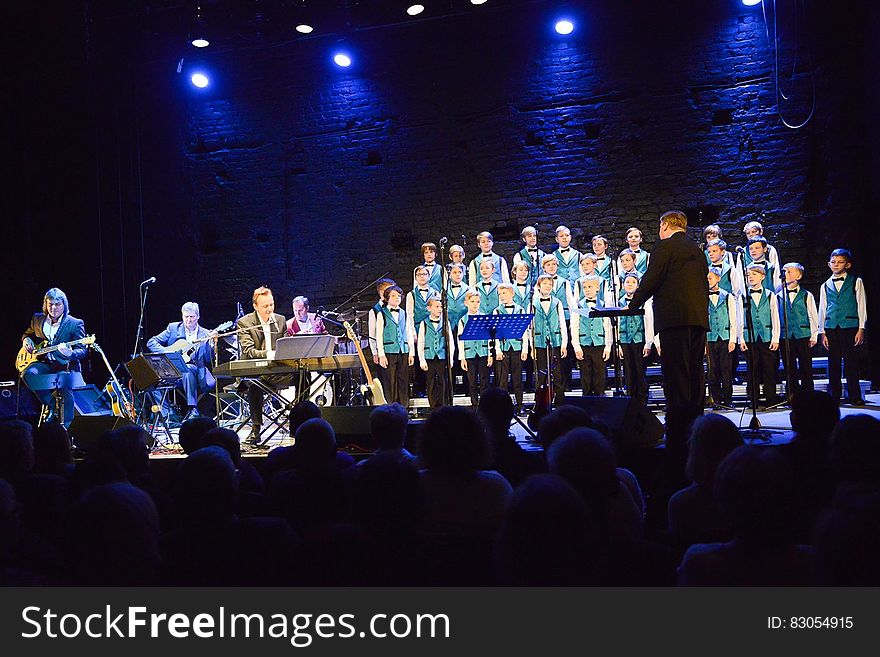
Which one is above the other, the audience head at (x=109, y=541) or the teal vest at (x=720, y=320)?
the teal vest at (x=720, y=320)

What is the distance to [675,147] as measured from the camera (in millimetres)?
10281

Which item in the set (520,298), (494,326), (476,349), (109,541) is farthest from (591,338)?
Answer: (109,541)

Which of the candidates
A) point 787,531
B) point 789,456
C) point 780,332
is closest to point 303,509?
point 787,531

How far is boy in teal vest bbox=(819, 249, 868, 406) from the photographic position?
8023 mm

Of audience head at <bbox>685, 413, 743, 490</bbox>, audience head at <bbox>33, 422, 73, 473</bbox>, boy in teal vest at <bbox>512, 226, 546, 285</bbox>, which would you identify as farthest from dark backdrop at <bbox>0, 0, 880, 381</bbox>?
audience head at <bbox>685, 413, 743, 490</bbox>

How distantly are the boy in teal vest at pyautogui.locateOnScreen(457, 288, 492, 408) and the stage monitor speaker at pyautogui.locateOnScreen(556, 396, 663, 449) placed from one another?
420 cm

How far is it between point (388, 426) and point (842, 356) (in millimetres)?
6268

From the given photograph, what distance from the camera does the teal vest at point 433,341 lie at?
9.27 m

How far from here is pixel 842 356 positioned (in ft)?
26.8

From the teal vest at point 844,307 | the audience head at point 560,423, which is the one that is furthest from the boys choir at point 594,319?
the audience head at point 560,423

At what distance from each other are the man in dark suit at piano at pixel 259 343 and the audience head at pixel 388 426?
2954 millimetres

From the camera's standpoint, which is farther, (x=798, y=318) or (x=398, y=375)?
(x=398, y=375)

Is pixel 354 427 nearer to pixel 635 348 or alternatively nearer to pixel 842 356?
pixel 635 348

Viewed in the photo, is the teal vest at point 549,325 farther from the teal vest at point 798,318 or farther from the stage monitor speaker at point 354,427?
the stage monitor speaker at point 354,427
